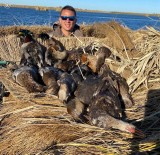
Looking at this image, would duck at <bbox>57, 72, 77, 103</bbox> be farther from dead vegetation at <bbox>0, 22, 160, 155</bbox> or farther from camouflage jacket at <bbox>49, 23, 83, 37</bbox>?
camouflage jacket at <bbox>49, 23, 83, 37</bbox>

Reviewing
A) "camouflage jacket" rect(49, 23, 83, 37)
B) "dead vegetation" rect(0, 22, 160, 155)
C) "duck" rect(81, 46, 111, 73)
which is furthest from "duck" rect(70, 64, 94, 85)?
"camouflage jacket" rect(49, 23, 83, 37)

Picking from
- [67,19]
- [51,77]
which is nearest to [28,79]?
[51,77]

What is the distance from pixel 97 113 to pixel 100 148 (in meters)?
0.56

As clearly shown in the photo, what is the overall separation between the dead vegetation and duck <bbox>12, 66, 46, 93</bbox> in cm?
9

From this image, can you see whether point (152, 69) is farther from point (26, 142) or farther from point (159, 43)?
point (26, 142)

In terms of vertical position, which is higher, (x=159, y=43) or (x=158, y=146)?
(x=159, y=43)

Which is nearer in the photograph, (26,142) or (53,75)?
(26,142)

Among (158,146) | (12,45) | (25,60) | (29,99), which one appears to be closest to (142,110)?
(158,146)

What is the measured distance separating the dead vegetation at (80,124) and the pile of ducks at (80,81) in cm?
11

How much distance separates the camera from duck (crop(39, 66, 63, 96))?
15.1 ft

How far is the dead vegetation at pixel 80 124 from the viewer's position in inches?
132

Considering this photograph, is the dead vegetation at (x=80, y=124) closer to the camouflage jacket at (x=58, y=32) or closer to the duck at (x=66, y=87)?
the duck at (x=66, y=87)

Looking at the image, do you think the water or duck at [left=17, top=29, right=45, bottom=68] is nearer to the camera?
duck at [left=17, top=29, right=45, bottom=68]

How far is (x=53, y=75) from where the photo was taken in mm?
4957
